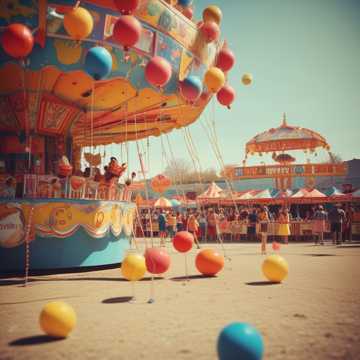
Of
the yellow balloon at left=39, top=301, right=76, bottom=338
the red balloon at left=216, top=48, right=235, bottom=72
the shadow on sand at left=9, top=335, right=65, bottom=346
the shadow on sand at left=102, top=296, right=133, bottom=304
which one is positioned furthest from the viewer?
the red balloon at left=216, top=48, right=235, bottom=72

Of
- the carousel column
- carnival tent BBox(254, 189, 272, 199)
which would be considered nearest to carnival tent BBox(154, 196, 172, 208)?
carnival tent BBox(254, 189, 272, 199)

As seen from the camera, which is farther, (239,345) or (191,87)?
(191,87)

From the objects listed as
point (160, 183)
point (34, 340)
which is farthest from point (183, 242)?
point (160, 183)

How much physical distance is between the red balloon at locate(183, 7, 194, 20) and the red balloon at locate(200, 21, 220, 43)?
754mm

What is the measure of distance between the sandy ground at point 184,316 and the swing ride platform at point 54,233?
93 centimetres

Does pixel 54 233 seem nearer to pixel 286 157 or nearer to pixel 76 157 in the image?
pixel 76 157

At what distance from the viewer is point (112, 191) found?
10383mm

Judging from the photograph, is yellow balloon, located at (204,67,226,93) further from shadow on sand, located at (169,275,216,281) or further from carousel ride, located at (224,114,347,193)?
carousel ride, located at (224,114,347,193)

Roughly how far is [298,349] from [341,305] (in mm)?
2085

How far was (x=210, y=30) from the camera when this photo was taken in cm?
947

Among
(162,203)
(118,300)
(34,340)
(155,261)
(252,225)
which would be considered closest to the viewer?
(34,340)

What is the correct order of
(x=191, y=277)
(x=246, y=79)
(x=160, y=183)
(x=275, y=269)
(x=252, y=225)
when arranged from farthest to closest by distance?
(x=252, y=225)
(x=160, y=183)
(x=246, y=79)
(x=191, y=277)
(x=275, y=269)

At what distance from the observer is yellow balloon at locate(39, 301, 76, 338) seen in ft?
12.9

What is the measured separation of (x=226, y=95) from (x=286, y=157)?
792 inches
